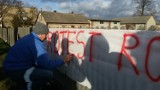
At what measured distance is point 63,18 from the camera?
82.6 meters

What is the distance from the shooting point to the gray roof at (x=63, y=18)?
79.4 m

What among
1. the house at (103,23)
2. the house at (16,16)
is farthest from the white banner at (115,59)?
the house at (103,23)

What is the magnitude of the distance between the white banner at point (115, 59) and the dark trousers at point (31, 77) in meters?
0.82

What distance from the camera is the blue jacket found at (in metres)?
4.75

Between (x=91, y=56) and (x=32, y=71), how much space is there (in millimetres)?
1040

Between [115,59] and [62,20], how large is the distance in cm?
7728

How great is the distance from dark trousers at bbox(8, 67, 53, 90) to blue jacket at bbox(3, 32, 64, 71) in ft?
0.27

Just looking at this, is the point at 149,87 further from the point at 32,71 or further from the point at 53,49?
the point at 53,49

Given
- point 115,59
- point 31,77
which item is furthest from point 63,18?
point 115,59

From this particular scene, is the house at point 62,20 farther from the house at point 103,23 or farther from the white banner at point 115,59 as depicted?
the white banner at point 115,59

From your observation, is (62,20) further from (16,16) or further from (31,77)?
(31,77)

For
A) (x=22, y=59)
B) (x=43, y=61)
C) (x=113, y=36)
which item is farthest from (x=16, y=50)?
(x=113, y=36)

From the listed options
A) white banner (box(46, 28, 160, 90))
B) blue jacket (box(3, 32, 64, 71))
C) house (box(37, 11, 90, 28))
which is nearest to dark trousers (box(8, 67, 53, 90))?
blue jacket (box(3, 32, 64, 71))

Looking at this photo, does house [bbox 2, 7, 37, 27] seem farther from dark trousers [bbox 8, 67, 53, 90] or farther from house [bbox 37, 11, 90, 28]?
dark trousers [bbox 8, 67, 53, 90]
